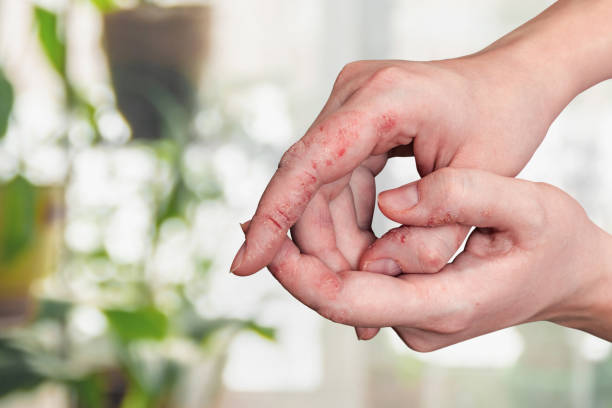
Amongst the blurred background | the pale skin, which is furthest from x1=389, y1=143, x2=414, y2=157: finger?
the blurred background

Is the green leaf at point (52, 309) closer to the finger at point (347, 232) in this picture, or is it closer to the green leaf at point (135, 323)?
the green leaf at point (135, 323)

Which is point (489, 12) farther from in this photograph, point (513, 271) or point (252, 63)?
point (513, 271)

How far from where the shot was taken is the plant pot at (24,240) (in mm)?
1051

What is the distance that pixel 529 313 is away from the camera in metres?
0.49

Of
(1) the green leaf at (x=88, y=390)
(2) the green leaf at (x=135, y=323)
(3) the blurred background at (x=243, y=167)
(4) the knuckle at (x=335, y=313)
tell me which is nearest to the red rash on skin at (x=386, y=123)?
(4) the knuckle at (x=335, y=313)

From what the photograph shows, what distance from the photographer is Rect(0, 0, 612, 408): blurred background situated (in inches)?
58.1

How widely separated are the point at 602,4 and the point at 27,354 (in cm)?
93

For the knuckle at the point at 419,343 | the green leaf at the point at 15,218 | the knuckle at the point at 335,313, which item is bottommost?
the green leaf at the point at 15,218

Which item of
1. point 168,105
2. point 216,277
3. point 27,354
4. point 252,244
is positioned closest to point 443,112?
point 252,244

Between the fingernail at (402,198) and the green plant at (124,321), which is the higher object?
the fingernail at (402,198)

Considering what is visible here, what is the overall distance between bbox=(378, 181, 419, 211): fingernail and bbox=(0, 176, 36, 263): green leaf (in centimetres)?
80

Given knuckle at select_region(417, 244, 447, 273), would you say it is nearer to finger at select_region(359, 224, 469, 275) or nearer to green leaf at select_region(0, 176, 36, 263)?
finger at select_region(359, 224, 469, 275)

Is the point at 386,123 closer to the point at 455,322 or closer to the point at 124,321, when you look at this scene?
the point at 455,322

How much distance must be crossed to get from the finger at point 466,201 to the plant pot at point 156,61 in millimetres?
990
